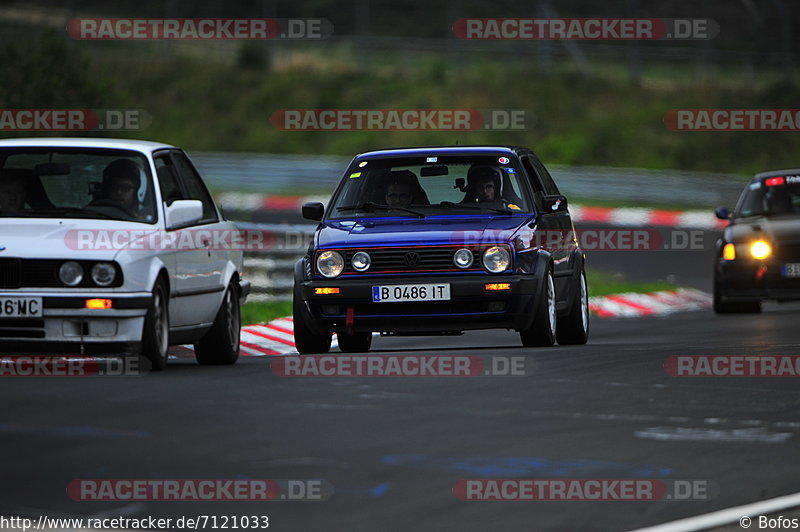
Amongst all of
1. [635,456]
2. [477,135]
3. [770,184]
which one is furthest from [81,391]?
[477,135]

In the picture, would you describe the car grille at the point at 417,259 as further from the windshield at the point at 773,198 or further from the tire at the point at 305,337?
the windshield at the point at 773,198

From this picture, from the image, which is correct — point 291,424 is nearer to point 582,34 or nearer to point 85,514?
point 85,514

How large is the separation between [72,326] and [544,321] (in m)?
3.78

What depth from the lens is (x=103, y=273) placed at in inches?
432

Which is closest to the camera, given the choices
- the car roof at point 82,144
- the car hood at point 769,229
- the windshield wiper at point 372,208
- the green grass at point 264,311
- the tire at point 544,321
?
the car roof at point 82,144

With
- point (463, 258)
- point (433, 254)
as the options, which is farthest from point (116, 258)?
point (463, 258)

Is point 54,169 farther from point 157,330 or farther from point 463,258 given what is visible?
point 463,258

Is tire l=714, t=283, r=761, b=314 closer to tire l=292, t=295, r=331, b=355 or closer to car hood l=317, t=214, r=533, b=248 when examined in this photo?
car hood l=317, t=214, r=533, b=248

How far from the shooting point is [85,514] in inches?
256

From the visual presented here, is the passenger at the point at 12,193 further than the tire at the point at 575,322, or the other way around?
the tire at the point at 575,322

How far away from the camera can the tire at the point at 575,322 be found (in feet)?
46.5

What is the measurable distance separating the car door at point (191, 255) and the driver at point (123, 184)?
0.82 ft

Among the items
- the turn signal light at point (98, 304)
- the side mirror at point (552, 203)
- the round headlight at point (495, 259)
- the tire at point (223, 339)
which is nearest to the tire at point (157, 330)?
the turn signal light at point (98, 304)

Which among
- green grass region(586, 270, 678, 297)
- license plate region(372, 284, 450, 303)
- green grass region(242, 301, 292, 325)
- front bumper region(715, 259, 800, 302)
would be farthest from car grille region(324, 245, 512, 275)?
green grass region(586, 270, 678, 297)
